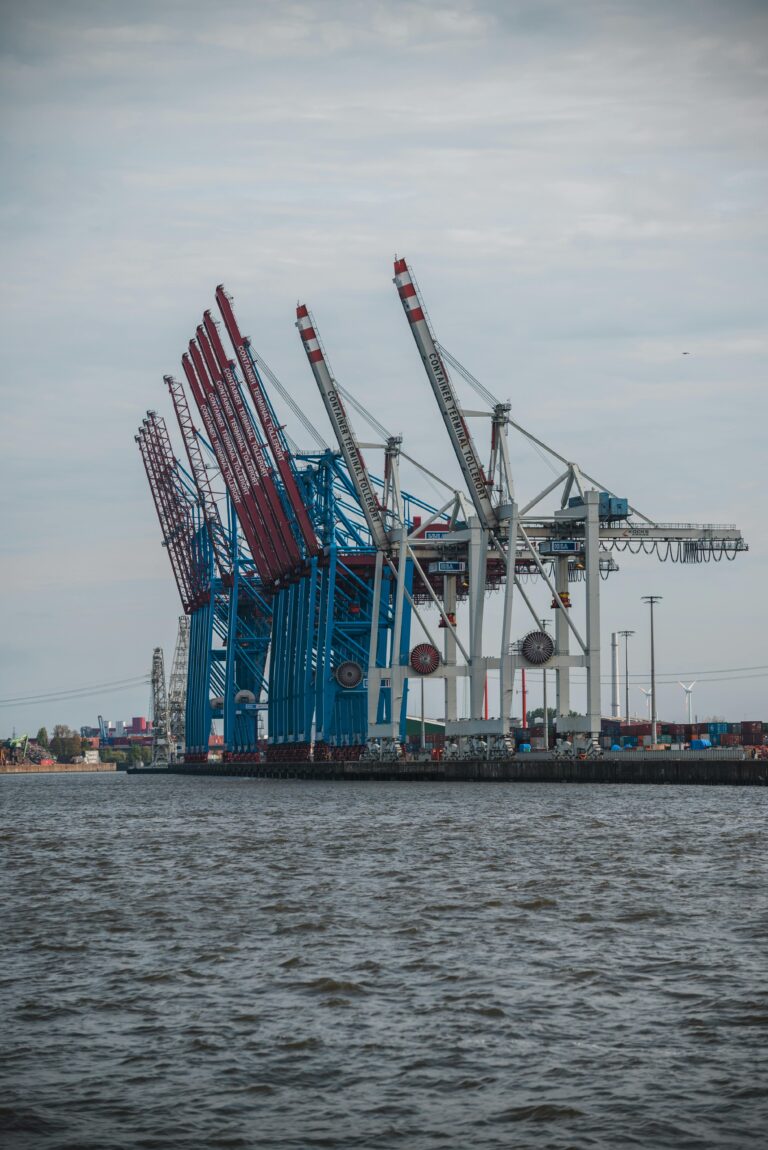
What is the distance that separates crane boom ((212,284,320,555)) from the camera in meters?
97.9

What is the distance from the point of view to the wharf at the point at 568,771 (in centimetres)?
6475

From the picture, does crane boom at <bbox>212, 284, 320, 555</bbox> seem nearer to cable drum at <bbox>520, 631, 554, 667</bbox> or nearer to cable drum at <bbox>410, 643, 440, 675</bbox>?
cable drum at <bbox>410, 643, 440, 675</bbox>

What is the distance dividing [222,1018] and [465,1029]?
7.97ft

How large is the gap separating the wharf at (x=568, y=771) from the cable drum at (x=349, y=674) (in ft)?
19.0

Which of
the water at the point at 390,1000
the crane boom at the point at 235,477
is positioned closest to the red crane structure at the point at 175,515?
the crane boom at the point at 235,477

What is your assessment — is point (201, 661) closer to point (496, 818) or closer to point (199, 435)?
point (199, 435)

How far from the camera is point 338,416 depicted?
88000 mm

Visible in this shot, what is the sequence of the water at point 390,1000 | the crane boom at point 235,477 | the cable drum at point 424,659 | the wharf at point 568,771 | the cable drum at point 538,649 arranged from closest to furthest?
the water at point 390,1000 → the wharf at point 568,771 → the cable drum at point 538,649 → the cable drum at point 424,659 → the crane boom at point 235,477

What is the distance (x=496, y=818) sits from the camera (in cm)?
4556

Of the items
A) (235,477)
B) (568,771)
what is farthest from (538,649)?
(235,477)

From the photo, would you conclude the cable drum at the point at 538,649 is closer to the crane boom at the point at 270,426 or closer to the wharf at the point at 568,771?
the wharf at the point at 568,771

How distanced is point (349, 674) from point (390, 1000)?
3211 inches

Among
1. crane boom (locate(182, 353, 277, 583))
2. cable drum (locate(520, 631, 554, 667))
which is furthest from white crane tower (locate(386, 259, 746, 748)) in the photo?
crane boom (locate(182, 353, 277, 583))

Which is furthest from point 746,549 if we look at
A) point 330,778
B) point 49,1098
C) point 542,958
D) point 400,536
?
point 49,1098
